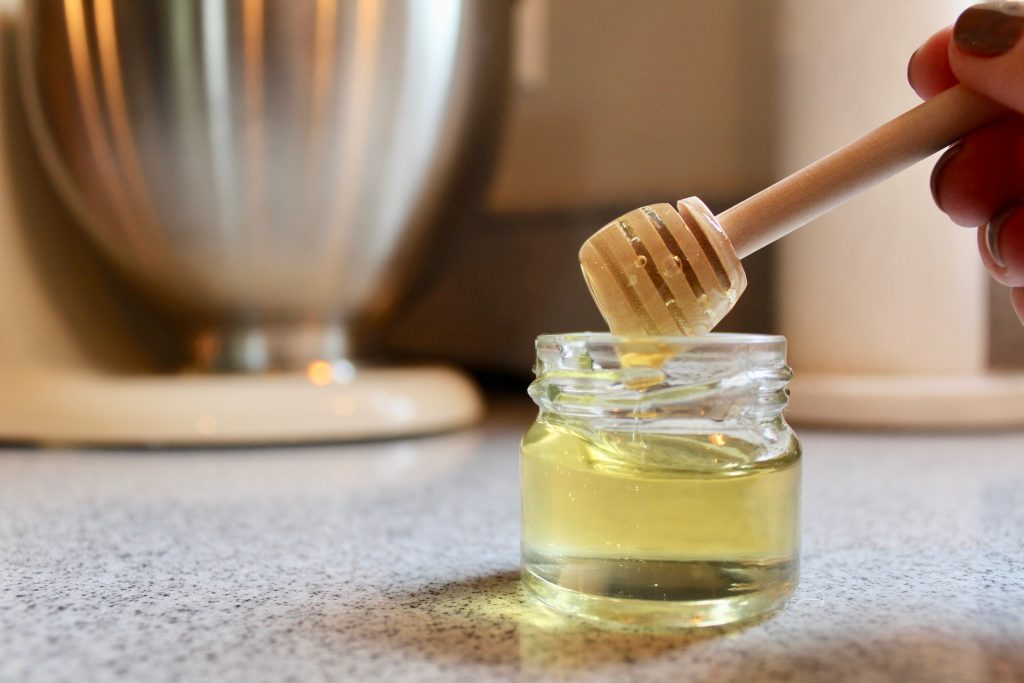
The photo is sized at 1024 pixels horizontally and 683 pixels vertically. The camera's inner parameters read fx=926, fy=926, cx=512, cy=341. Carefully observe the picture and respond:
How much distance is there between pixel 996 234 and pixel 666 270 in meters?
0.15

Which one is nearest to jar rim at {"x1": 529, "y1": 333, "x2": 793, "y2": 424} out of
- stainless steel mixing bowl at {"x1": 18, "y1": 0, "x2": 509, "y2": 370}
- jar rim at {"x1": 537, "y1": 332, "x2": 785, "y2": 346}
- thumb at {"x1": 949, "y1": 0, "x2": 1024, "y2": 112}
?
jar rim at {"x1": 537, "y1": 332, "x2": 785, "y2": 346}

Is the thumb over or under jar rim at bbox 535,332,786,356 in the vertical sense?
over

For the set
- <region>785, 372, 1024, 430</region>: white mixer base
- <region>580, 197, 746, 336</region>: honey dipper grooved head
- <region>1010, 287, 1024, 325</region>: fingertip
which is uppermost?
<region>580, 197, 746, 336</region>: honey dipper grooved head

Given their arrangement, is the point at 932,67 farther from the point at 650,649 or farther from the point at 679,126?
the point at 679,126

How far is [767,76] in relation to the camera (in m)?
0.73

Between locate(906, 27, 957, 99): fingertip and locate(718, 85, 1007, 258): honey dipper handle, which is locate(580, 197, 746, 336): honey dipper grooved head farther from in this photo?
locate(906, 27, 957, 99): fingertip

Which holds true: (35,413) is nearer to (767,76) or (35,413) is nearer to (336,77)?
(336,77)

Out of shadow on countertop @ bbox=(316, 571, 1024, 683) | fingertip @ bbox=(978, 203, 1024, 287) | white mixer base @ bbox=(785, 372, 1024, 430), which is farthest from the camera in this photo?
white mixer base @ bbox=(785, 372, 1024, 430)

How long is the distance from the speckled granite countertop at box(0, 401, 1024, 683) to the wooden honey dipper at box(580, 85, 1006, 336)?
0.10 m

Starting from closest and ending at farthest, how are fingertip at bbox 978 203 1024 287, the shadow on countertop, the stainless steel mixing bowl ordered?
the shadow on countertop < fingertip at bbox 978 203 1024 287 < the stainless steel mixing bowl

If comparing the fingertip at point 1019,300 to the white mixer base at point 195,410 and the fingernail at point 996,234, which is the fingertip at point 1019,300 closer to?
the fingernail at point 996,234

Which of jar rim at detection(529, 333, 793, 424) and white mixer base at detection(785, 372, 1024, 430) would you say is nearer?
jar rim at detection(529, 333, 793, 424)

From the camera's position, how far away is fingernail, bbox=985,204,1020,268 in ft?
1.16

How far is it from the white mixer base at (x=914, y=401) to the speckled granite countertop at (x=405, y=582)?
11cm
